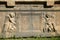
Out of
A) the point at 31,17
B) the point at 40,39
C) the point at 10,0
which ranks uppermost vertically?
the point at 10,0

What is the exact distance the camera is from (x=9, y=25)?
7.79 m

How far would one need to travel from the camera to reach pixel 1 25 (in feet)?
26.1

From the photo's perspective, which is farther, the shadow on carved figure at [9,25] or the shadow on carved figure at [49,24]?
the shadow on carved figure at [49,24]

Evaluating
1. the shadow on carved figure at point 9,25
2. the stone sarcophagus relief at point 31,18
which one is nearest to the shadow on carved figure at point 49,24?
the stone sarcophagus relief at point 31,18

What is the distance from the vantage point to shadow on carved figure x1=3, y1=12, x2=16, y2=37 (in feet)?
25.4

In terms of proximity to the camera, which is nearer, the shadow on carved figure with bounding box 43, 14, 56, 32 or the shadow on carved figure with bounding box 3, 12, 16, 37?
the shadow on carved figure with bounding box 3, 12, 16, 37

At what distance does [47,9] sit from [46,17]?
0.90 ft

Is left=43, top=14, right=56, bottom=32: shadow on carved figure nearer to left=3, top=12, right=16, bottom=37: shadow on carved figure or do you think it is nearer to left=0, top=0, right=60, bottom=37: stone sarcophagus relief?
left=0, top=0, right=60, bottom=37: stone sarcophagus relief

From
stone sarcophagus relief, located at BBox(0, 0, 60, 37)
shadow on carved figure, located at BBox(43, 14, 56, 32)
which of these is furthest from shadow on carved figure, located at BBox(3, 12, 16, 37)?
shadow on carved figure, located at BBox(43, 14, 56, 32)

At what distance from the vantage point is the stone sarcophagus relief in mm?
7859

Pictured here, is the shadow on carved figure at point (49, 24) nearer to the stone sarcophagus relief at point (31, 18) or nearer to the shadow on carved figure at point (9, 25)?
the stone sarcophagus relief at point (31, 18)

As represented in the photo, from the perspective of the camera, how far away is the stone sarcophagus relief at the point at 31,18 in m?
7.86

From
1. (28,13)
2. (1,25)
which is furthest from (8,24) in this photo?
(28,13)

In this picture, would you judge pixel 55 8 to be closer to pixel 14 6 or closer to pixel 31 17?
pixel 31 17
